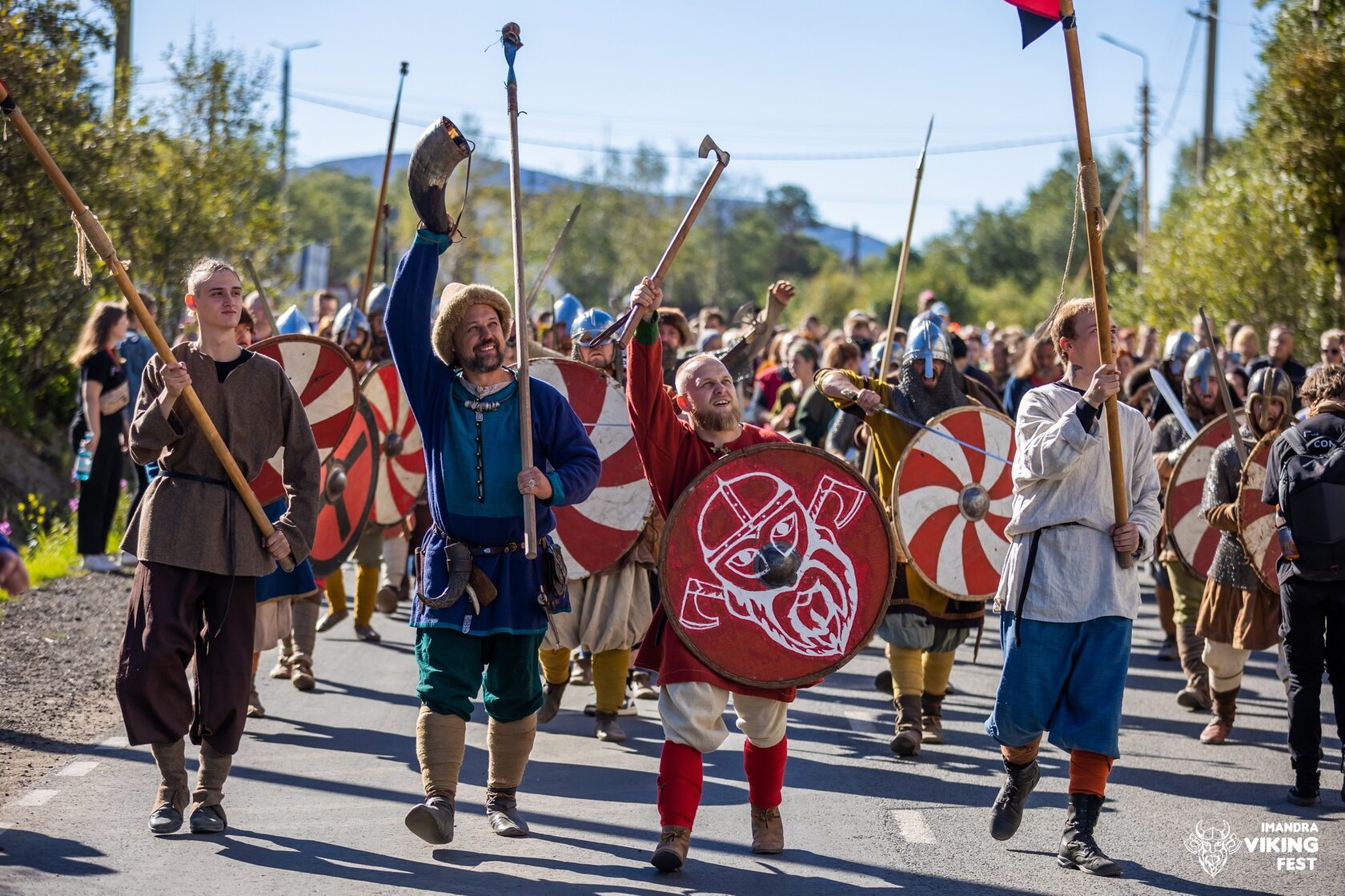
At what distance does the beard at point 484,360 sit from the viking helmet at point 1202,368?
14.3 ft

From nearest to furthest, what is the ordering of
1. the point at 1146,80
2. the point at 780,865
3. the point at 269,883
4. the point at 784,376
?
the point at 269,883 → the point at 780,865 → the point at 784,376 → the point at 1146,80

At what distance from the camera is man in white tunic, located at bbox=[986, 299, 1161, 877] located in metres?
5.19

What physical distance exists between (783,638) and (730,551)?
33 cm

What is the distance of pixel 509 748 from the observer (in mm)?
5352

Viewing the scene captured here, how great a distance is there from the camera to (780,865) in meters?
5.16

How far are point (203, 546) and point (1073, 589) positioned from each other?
109 inches

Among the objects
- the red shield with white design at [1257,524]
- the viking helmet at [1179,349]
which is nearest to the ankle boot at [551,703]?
the red shield with white design at [1257,524]

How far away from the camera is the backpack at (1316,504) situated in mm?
6184

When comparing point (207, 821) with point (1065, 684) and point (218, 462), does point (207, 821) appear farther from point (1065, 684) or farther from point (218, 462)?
point (1065, 684)

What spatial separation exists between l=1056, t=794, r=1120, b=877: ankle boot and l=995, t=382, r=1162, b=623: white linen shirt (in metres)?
0.58

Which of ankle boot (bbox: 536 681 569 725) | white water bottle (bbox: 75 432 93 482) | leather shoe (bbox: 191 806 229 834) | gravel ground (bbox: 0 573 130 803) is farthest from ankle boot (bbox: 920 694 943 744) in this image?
white water bottle (bbox: 75 432 93 482)

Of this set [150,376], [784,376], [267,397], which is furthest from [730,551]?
[784,376]

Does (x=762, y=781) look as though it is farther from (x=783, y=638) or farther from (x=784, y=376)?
(x=784, y=376)

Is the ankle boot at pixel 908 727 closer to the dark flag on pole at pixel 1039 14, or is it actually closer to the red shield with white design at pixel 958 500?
the red shield with white design at pixel 958 500
